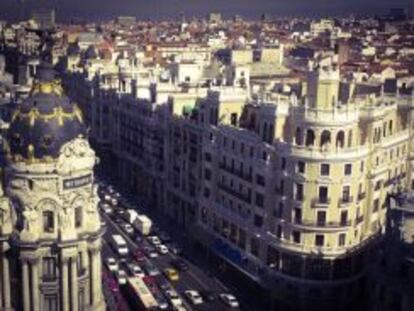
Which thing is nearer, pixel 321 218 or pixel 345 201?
pixel 321 218

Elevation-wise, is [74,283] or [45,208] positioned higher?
[45,208]

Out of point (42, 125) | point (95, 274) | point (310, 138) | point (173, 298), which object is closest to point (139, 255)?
point (173, 298)

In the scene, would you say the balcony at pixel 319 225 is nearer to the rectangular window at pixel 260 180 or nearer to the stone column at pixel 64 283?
the rectangular window at pixel 260 180

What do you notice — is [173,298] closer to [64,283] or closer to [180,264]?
[180,264]

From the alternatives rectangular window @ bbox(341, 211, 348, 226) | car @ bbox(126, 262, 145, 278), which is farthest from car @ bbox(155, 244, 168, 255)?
rectangular window @ bbox(341, 211, 348, 226)

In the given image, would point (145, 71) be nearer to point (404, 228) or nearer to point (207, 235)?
point (207, 235)

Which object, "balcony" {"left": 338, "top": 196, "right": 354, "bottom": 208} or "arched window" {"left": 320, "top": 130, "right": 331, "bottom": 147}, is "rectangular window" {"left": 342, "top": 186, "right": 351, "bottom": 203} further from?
"arched window" {"left": 320, "top": 130, "right": 331, "bottom": 147}

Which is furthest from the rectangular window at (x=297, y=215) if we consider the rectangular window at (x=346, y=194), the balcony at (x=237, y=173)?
the balcony at (x=237, y=173)
